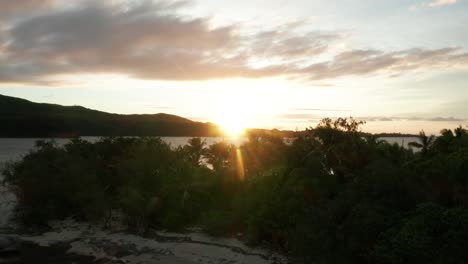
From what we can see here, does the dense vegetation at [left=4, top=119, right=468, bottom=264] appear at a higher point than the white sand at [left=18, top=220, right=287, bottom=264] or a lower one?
higher

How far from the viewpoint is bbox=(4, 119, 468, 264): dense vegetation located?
15.0 metres

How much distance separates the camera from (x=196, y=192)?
25.9 m

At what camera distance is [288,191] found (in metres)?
20.7

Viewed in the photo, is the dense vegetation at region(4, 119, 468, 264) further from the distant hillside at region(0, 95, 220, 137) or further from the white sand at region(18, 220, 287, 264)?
the distant hillside at region(0, 95, 220, 137)

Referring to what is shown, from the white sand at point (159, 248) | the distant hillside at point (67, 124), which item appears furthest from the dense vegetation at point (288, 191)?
the distant hillside at point (67, 124)

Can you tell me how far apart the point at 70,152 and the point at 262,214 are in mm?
18166

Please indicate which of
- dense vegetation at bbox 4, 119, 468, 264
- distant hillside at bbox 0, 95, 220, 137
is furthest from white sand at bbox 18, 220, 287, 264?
distant hillside at bbox 0, 95, 220, 137

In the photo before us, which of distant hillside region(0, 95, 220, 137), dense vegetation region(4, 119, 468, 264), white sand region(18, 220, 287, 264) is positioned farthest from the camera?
distant hillside region(0, 95, 220, 137)

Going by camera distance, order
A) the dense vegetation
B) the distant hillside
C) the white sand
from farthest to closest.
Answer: the distant hillside → the white sand → the dense vegetation

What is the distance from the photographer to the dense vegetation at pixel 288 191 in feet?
49.1

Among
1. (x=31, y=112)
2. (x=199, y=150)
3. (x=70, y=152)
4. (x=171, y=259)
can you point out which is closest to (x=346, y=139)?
(x=171, y=259)

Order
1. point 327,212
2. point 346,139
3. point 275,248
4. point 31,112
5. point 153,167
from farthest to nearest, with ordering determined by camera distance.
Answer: point 31,112
point 153,167
point 346,139
point 275,248
point 327,212

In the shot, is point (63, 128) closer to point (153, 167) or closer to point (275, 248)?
point (153, 167)

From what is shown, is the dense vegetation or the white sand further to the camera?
the white sand
